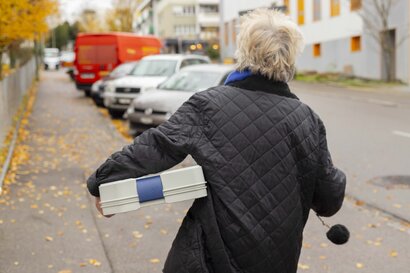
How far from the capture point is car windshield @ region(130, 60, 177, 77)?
1653 cm

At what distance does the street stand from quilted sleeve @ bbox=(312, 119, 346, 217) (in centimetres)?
231

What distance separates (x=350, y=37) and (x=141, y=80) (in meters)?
21.5

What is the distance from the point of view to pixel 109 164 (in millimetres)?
2412

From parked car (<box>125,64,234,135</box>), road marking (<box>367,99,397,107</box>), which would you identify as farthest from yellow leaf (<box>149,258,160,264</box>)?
road marking (<box>367,99,397,107</box>)

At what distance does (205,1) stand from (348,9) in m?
52.6

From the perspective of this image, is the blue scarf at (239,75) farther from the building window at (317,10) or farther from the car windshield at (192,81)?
the building window at (317,10)

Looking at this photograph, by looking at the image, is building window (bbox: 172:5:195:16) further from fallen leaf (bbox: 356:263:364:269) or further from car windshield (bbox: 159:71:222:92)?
fallen leaf (bbox: 356:263:364:269)

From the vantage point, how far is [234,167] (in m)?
2.37

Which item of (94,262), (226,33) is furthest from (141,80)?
(226,33)

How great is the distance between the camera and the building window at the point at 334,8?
121ft

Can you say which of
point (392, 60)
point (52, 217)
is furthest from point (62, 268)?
point (392, 60)

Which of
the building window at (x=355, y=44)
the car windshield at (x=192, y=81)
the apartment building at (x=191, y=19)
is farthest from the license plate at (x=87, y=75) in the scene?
the apartment building at (x=191, y=19)

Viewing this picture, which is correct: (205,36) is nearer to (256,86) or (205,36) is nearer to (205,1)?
(205,1)

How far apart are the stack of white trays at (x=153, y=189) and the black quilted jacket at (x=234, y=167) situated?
0.18 ft
